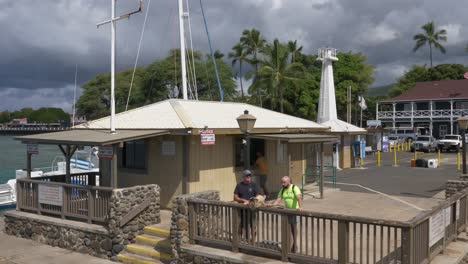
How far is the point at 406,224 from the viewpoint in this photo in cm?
684

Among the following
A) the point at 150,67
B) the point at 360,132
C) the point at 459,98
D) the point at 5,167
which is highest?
the point at 150,67

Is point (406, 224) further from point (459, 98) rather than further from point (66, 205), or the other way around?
point (459, 98)

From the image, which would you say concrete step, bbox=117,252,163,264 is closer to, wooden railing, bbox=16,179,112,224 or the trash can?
wooden railing, bbox=16,179,112,224

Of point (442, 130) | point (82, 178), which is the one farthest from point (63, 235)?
point (442, 130)

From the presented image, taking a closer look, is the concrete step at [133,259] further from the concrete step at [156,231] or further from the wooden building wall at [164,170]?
the wooden building wall at [164,170]

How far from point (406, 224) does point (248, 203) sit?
294cm

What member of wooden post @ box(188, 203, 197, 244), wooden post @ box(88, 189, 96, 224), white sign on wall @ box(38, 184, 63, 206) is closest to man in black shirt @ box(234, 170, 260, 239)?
wooden post @ box(188, 203, 197, 244)

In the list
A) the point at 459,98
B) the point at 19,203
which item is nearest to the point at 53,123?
the point at 459,98

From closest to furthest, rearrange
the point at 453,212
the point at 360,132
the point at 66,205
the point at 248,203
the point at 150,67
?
the point at 248,203 → the point at 453,212 → the point at 66,205 → the point at 360,132 → the point at 150,67

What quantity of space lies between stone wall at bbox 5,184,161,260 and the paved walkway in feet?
0.67

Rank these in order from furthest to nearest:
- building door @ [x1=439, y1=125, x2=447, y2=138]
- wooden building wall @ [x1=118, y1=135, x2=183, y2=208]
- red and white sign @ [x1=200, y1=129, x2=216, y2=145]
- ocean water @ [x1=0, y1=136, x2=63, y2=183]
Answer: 1. building door @ [x1=439, y1=125, x2=447, y2=138]
2. ocean water @ [x1=0, y1=136, x2=63, y2=183]
3. wooden building wall @ [x1=118, y1=135, x2=183, y2=208]
4. red and white sign @ [x1=200, y1=129, x2=216, y2=145]

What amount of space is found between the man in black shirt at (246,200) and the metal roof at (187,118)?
3.34m

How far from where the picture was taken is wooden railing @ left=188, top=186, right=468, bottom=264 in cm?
712

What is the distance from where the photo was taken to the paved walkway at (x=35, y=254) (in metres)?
10.8
